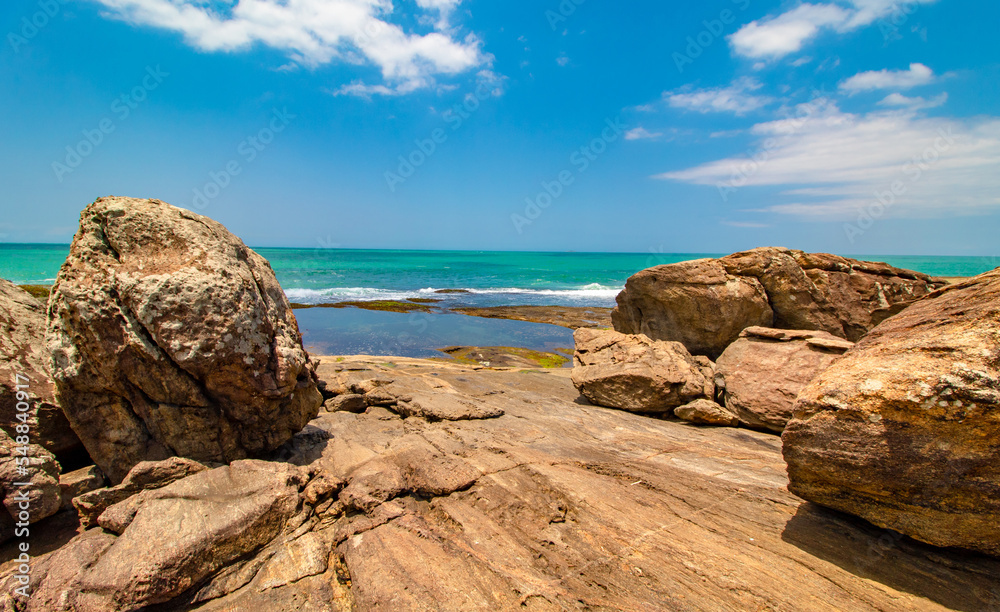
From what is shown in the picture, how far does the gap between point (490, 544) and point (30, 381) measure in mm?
5928

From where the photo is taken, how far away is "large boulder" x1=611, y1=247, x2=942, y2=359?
37.5 ft

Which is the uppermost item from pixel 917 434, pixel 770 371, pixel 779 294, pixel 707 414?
pixel 779 294

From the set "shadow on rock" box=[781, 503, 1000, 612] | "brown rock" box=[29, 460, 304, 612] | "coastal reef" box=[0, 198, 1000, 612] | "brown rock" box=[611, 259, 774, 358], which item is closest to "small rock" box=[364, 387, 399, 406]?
"coastal reef" box=[0, 198, 1000, 612]

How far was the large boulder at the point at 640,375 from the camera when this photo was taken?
341 inches

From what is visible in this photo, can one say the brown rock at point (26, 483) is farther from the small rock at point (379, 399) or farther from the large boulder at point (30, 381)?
the small rock at point (379, 399)

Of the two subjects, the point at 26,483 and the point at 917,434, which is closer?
the point at 917,434

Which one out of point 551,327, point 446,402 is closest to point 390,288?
point 551,327

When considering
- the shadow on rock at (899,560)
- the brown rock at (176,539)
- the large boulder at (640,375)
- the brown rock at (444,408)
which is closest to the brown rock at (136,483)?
the brown rock at (176,539)

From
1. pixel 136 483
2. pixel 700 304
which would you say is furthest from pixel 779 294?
pixel 136 483

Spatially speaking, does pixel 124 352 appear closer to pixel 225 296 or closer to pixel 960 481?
pixel 225 296

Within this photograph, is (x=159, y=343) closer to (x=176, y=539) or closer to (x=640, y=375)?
(x=176, y=539)

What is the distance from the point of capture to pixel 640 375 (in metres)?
8.83

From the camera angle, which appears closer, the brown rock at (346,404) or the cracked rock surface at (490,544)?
the cracked rock surface at (490,544)

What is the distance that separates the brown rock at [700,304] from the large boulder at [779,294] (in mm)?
24
